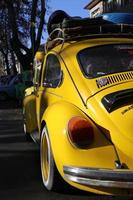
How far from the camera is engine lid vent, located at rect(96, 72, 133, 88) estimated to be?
6383 millimetres

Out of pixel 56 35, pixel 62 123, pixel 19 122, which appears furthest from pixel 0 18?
pixel 62 123

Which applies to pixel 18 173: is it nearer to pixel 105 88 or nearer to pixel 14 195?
pixel 14 195

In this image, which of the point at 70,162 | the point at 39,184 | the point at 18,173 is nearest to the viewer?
the point at 70,162

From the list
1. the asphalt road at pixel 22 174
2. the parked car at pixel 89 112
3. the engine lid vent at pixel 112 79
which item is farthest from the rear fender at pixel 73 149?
the asphalt road at pixel 22 174

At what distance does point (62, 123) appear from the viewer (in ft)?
19.4

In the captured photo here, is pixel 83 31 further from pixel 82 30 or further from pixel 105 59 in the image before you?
pixel 105 59

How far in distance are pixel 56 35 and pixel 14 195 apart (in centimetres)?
299

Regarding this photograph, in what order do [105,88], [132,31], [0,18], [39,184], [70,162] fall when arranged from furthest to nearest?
[0,18] → [132,31] → [39,184] → [105,88] → [70,162]

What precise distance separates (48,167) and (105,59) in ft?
5.11

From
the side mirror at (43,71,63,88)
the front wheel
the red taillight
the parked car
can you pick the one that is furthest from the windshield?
the red taillight

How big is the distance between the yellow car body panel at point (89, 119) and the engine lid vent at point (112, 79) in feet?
0.04

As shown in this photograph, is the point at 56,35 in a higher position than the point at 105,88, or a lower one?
higher

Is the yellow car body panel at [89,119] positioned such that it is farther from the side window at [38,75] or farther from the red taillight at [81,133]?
the side window at [38,75]

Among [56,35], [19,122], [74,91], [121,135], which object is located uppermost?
[56,35]
